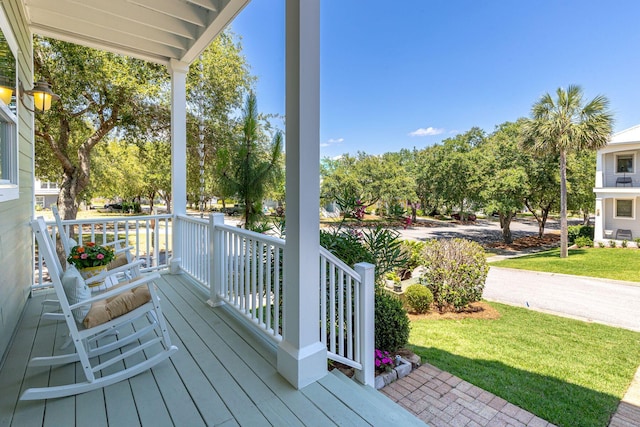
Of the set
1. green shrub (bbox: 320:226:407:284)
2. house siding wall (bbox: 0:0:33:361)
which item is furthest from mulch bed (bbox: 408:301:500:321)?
house siding wall (bbox: 0:0:33:361)

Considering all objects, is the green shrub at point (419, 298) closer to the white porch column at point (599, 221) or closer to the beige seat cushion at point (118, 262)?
the beige seat cushion at point (118, 262)

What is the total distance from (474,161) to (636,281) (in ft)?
33.7

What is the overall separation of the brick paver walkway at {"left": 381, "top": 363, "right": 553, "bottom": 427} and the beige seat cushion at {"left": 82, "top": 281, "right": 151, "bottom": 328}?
2332 mm

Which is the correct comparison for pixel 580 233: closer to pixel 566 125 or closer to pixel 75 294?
pixel 566 125

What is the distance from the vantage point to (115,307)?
1.90m

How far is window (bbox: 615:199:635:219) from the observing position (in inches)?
554

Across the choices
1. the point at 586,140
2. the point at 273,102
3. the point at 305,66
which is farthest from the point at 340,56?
the point at 305,66

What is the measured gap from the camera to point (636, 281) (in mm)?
8664

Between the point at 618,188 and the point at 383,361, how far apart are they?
16.7 m

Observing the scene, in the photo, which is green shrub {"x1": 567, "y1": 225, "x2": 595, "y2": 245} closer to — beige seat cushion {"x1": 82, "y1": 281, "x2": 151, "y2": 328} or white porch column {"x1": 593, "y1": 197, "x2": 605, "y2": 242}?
white porch column {"x1": 593, "y1": 197, "x2": 605, "y2": 242}

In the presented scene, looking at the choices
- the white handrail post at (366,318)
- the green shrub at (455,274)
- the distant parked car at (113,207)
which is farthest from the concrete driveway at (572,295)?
the distant parked car at (113,207)

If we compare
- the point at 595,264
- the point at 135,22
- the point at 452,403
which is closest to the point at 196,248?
the point at 135,22

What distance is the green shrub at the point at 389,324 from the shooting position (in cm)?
312

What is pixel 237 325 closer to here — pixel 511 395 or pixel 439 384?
pixel 439 384
